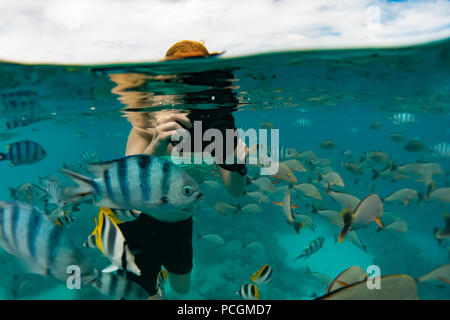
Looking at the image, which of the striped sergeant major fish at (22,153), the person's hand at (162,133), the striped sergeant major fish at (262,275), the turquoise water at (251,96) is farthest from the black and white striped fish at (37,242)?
the striped sergeant major fish at (22,153)

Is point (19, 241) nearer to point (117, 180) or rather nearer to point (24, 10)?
point (117, 180)

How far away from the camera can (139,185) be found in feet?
6.40

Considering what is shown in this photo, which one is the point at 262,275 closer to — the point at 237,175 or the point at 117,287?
the point at 237,175

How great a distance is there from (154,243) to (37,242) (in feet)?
10.1

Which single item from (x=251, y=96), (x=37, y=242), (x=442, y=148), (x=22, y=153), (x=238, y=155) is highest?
(x=251, y=96)

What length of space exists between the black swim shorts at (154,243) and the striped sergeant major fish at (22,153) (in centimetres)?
356

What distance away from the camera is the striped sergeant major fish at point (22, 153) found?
6.00 metres

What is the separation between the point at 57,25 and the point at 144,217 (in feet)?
13.9

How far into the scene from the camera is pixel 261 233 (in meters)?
14.9

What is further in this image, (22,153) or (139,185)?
(22,153)

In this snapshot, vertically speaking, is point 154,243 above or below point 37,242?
below

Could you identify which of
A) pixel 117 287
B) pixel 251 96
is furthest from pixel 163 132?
pixel 251 96

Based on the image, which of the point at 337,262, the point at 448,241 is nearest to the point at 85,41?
the point at 448,241
